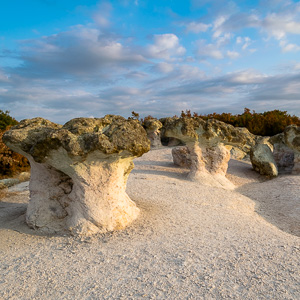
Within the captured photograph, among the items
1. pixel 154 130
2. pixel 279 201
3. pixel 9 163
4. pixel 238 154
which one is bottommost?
pixel 279 201

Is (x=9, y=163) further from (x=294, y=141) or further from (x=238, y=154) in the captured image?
(x=294, y=141)

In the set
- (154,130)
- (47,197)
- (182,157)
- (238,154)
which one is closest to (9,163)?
(182,157)

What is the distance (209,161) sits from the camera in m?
9.30

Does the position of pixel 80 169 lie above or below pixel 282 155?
above

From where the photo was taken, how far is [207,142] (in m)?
9.24

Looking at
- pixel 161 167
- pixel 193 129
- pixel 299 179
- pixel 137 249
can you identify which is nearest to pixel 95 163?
pixel 137 249

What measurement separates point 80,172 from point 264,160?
8320 mm

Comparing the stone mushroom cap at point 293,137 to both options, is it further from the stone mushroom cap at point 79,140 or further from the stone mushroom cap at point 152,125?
the stone mushroom cap at point 152,125

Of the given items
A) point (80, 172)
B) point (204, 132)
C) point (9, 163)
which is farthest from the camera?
point (9, 163)

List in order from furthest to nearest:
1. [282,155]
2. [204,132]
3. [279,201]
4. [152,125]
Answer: [152,125] < [282,155] < [204,132] < [279,201]

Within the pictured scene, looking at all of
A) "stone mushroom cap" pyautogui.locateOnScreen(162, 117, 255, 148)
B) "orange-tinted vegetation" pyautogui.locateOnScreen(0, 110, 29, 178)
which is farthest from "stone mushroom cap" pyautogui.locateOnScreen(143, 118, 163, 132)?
"stone mushroom cap" pyautogui.locateOnScreen(162, 117, 255, 148)

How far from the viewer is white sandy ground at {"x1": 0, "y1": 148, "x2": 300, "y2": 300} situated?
119 inches

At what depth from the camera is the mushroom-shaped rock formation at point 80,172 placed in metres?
4.37

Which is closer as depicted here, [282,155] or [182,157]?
[182,157]
